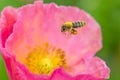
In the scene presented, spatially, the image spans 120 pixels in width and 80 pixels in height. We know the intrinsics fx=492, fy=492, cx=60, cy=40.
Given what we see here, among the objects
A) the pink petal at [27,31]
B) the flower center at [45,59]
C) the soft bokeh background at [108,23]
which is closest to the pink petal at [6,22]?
the pink petal at [27,31]

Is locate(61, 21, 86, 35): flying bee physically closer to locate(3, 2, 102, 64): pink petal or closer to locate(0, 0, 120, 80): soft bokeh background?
locate(3, 2, 102, 64): pink petal

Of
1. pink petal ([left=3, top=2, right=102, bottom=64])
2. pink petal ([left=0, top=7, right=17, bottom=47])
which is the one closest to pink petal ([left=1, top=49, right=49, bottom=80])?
pink petal ([left=0, top=7, right=17, bottom=47])

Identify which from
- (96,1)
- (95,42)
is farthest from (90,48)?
(96,1)

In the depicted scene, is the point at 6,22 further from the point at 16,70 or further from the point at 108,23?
the point at 108,23

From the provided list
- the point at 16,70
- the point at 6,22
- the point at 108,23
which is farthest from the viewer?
the point at 108,23

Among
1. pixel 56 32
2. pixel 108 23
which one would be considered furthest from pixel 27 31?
pixel 108 23

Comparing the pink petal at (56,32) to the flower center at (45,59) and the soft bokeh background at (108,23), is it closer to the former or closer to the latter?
the flower center at (45,59)
